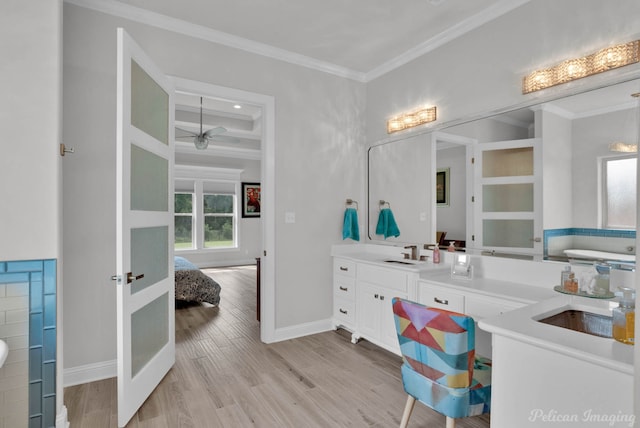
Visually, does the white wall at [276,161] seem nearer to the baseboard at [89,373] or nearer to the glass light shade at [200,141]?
the baseboard at [89,373]

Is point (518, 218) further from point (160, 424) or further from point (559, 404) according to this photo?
point (160, 424)

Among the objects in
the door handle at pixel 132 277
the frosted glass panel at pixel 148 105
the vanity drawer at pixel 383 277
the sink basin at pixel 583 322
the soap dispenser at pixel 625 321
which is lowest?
the vanity drawer at pixel 383 277

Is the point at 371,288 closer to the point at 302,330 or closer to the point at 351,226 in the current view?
the point at 351,226

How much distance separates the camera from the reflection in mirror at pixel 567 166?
1925 mm

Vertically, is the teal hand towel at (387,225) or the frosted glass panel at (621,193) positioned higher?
the frosted glass panel at (621,193)

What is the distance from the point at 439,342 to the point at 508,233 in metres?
1.36

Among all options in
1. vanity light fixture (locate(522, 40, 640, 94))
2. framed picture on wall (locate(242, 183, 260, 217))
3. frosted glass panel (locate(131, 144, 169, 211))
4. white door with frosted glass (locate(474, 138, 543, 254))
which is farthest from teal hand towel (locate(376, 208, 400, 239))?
framed picture on wall (locate(242, 183, 260, 217))

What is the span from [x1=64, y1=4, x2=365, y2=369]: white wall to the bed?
164 cm

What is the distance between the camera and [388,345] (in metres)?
2.87

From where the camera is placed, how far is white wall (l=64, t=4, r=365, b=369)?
8.08 ft

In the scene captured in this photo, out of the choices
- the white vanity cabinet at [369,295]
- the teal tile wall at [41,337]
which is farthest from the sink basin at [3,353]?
the white vanity cabinet at [369,295]

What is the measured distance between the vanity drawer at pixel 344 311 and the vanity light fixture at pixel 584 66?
2325 mm

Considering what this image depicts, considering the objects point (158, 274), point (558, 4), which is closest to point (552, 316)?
point (558, 4)

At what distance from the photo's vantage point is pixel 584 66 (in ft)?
6.86
